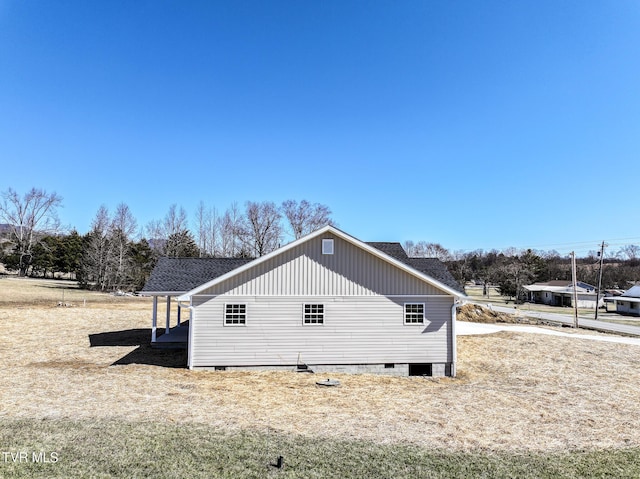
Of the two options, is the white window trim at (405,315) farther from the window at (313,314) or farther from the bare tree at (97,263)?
the bare tree at (97,263)

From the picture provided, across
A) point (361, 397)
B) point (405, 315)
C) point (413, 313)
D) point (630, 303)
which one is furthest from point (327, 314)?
point (630, 303)

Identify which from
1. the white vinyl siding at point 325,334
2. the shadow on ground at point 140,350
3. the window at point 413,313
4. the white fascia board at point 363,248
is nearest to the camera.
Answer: the white vinyl siding at point 325,334

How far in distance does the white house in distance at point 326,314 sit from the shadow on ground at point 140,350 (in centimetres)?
151

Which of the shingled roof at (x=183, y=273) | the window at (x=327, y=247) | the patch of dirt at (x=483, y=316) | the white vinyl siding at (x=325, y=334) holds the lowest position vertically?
the patch of dirt at (x=483, y=316)

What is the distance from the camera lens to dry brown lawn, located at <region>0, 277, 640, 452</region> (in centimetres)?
854

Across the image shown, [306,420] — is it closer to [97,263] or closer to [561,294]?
[97,263]

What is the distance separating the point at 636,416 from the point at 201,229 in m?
60.7

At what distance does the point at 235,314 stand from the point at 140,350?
6.04 meters

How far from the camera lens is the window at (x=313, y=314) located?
1419cm

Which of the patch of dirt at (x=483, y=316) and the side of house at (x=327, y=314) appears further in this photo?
the patch of dirt at (x=483, y=316)

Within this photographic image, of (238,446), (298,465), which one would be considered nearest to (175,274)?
(238,446)

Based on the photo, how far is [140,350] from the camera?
16.9m

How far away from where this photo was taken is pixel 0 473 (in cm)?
603

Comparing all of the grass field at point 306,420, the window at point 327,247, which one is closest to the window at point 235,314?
the grass field at point 306,420
